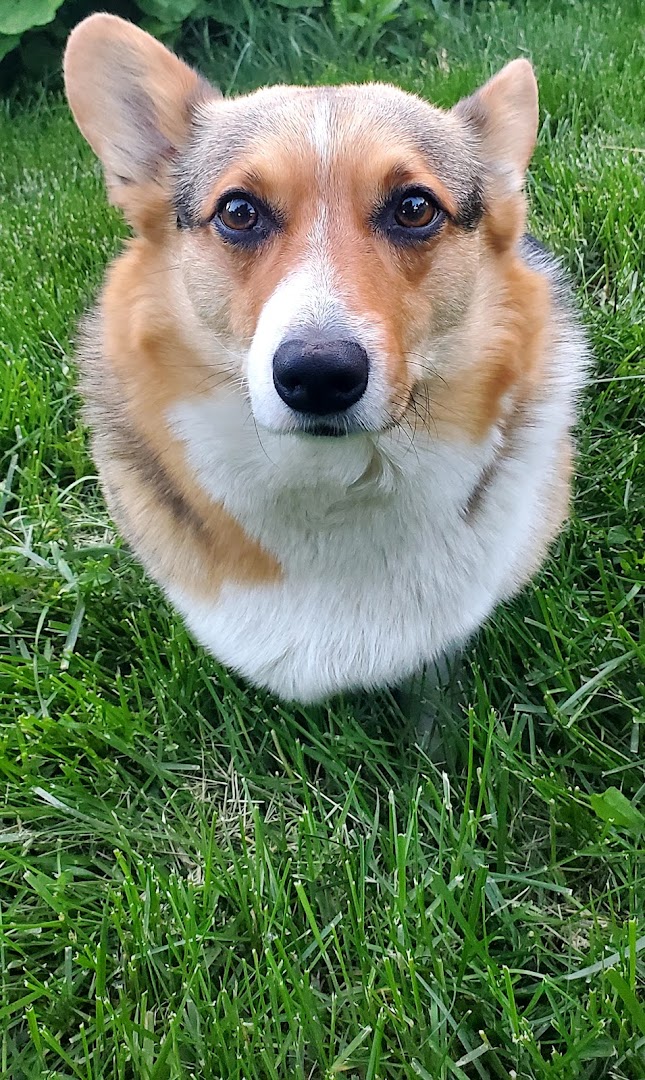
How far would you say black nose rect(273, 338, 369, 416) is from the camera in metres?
1.58

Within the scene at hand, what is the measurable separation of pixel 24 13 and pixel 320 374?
4.60 m

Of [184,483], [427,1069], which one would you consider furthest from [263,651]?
[427,1069]

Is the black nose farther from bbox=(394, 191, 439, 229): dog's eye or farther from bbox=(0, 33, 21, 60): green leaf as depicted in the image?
bbox=(0, 33, 21, 60): green leaf

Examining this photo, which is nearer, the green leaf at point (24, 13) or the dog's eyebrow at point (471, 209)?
the dog's eyebrow at point (471, 209)

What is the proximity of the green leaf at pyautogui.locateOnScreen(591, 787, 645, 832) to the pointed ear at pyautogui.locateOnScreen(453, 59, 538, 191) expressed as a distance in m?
1.54

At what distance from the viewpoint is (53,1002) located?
1.86 metres

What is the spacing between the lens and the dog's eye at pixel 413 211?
1.87 metres

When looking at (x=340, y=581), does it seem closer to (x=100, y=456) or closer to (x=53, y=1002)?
(x=100, y=456)

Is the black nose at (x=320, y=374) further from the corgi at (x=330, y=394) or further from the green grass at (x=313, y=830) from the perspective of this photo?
the green grass at (x=313, y=830)

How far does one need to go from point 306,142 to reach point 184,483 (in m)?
0.83

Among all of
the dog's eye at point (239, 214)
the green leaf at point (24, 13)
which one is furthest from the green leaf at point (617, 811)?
the green leaf at point (24, 13)

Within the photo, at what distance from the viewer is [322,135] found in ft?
6.06

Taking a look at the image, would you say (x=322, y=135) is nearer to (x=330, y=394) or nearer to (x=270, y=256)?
(x=270, y=256)

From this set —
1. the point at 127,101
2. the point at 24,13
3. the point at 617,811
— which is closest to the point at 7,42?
the point at 24,13
